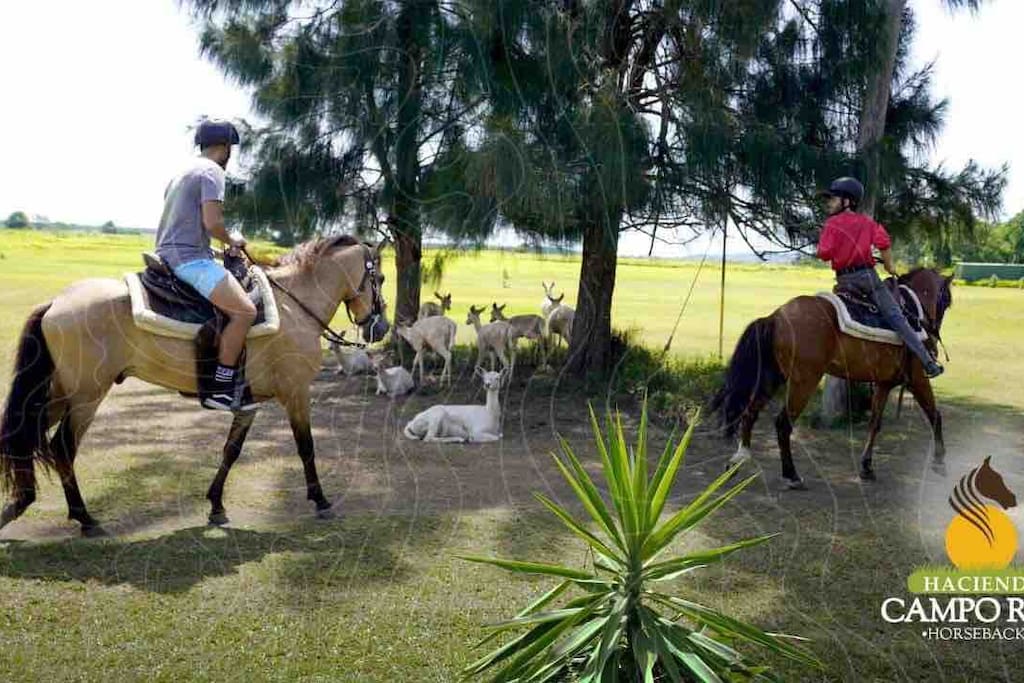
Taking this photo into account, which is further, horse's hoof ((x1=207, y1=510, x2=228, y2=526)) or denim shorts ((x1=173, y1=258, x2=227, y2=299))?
horse's hoof ((x1=207, y1=510, x2=228, y2=526))

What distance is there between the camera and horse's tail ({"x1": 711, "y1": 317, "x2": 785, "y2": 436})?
6441 mm

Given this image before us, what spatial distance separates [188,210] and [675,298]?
28.1 ft

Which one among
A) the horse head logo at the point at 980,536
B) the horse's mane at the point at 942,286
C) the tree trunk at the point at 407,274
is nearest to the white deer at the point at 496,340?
the tree trunk at the point at 407,274

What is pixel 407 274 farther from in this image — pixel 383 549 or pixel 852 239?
pixel 383 549

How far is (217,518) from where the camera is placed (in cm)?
520

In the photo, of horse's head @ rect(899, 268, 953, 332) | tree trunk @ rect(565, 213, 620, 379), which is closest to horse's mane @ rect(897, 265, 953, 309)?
horse's head @ rect(899, 268, 953, 332)

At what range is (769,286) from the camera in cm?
1146

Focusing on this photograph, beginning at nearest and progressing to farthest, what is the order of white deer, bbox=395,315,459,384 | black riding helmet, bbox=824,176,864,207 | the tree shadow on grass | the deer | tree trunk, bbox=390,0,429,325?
the tree shadow on grass < black riding helmet, bbox=824,176,864,207 < tree trunk, bbox=390,0,429,325 < white deer, bbox=395,315,459,384 < the deer

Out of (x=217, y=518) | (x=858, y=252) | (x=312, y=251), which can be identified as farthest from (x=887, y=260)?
(x=217, y=518)

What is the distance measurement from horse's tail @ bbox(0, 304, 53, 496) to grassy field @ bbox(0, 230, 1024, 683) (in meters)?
0.34

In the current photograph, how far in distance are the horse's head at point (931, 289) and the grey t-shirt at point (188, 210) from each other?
4.91 metres

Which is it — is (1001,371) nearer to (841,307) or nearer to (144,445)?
(841,307)

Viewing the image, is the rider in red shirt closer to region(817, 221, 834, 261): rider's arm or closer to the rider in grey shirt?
region(817, 221, 834, 261): rider's arm

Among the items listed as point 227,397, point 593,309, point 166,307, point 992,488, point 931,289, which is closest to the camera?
point 992,488
